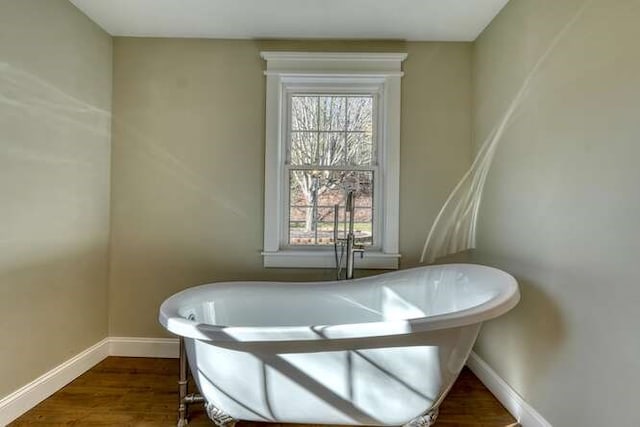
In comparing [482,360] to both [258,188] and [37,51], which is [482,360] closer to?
[258,188]

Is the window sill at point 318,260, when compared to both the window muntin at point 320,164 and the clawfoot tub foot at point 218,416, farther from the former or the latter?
the clawfoot tub foot at point 218,416

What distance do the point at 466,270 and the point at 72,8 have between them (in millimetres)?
2728

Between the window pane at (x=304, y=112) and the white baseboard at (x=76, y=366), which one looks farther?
the window pane at (x=304, y=112)

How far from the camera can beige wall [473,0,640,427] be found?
Result: 120cm

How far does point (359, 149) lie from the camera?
2557 mm

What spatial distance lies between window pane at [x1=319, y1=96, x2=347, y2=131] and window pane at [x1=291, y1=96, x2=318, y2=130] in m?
0.04

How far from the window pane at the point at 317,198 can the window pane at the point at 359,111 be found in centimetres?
36

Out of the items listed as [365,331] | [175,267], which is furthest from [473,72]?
[175,267]

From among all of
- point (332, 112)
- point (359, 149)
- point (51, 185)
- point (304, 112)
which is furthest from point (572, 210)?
point (51, 185)

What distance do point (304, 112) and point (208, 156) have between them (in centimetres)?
75

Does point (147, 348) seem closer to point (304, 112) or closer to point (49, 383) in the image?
point (49, 383)

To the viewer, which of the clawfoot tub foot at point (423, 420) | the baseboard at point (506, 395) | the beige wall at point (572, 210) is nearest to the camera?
the beige wall at point (572, 210)

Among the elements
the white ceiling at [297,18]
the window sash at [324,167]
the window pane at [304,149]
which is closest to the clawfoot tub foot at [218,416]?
the window sash at [324,167]

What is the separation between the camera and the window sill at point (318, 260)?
2.43m
